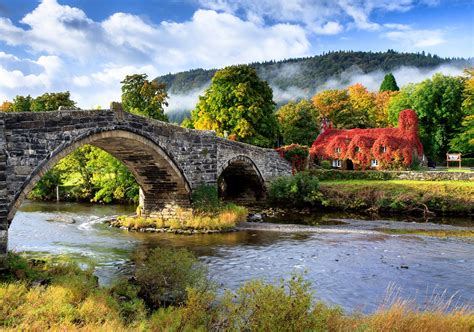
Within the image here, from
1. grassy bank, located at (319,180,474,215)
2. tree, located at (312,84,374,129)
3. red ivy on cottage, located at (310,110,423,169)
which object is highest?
tree, located at (312,84,374,129)

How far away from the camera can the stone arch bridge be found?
14693mm

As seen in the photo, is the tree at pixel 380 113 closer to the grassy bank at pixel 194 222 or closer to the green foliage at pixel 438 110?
the green foliage at pixel 438 110

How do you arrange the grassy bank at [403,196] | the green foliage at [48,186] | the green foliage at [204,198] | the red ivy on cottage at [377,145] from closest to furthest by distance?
1. the green foliage at [204,198]
2. the grassy bank at [403,196]
3. the green foliage at [48,186]
4. the red ivy on cottage at [377,145]

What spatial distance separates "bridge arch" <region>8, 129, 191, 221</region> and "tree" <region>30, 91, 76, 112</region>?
27.7 m

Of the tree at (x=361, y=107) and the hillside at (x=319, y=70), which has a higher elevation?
the hillside at (x=319, y=70)

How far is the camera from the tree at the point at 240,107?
1644 inches

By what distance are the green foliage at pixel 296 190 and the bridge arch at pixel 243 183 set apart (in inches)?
66.5

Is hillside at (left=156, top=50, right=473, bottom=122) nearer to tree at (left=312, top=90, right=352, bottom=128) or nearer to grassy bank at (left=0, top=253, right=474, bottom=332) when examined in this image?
tree at (left=312, top=90, right=352, bottom=128)

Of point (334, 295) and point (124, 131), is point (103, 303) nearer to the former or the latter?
point (334, 295)

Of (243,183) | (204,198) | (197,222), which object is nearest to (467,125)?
(243,183)

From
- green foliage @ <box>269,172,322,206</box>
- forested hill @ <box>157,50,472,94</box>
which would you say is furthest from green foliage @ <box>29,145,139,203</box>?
forested hill @ <box>157,50,472,94</box>


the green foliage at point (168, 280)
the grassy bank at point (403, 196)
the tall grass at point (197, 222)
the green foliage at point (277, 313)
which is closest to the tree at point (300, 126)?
the grassy bank at point (403, 196)

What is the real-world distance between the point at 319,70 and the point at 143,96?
99.0 metres

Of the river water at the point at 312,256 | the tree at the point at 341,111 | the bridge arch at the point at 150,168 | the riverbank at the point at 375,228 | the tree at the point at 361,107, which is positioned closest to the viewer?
the river water at the point at 312,256
